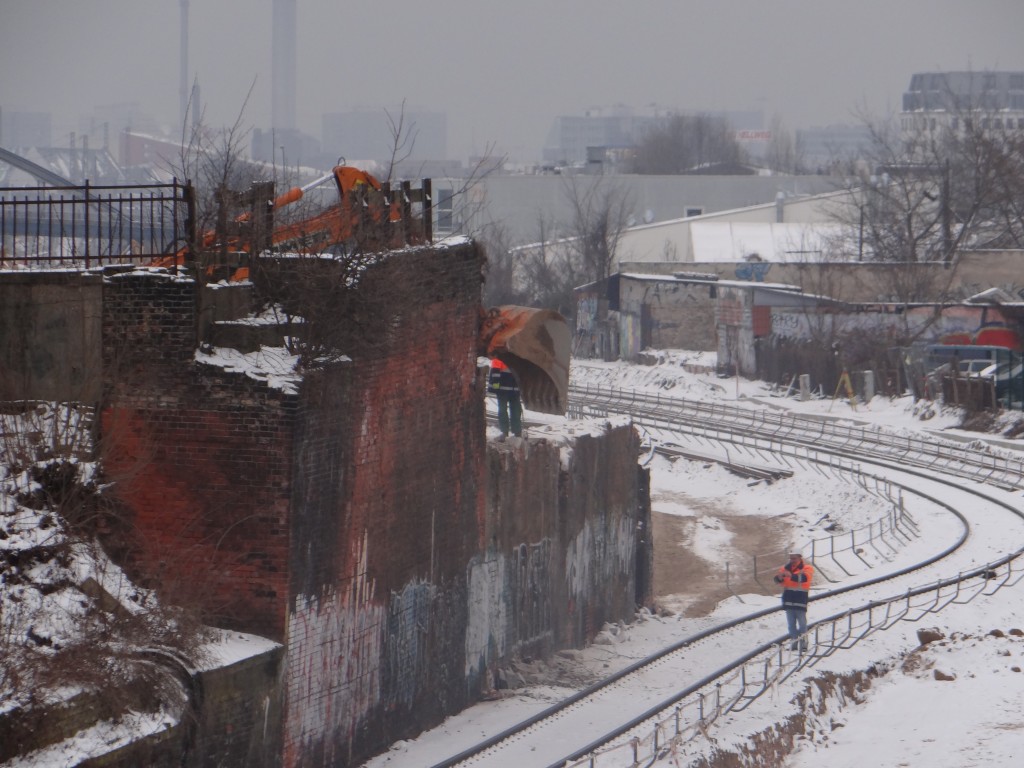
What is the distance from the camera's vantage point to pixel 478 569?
15.9 m

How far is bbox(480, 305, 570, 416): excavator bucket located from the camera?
17.5 meters

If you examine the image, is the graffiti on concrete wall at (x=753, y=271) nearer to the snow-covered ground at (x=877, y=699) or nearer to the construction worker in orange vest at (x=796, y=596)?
the snow-covered ground at (x=877, y=699)

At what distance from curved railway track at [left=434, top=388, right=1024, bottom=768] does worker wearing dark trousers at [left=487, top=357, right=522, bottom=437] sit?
3581mm

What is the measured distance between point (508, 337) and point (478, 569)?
3.18m

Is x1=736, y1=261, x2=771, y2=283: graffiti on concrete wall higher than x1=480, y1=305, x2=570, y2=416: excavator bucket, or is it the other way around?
x1=736, y1=261, x2=771, y2=283: graffiti on concrete wall

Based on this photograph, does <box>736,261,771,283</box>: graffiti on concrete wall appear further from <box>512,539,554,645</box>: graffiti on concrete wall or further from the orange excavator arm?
the orange excavator arm

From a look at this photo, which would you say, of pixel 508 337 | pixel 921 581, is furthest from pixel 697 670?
pixel 921 581

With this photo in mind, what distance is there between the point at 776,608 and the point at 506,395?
526cm

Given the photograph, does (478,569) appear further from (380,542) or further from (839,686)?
(839,686)

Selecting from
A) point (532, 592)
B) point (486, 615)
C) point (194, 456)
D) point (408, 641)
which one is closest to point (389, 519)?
point (408, 641)

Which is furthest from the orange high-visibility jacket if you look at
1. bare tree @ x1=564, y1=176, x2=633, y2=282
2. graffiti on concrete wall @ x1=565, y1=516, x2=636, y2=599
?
bare tree @ x1=564, y1=176, x2=633, y2=282

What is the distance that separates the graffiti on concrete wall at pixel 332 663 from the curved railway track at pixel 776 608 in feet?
3.38

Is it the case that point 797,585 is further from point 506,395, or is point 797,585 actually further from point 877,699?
point 506,395

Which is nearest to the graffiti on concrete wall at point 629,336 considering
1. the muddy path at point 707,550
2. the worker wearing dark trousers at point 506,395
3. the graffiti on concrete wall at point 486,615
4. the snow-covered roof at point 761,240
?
the snow-covered roof at point 761,240
